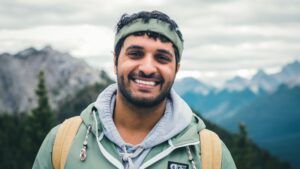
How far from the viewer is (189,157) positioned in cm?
392

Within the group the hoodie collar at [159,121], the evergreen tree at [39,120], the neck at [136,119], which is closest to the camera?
the hoodie collar at [159,121]

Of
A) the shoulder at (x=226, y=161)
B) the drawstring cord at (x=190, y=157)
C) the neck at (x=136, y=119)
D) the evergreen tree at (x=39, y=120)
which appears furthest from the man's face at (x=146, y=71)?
the evergreen tree at (x=39, y=120)

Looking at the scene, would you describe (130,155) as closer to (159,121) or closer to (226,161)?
(159,121)

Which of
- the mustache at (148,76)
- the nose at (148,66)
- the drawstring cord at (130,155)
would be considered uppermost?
the nose at (148,66)

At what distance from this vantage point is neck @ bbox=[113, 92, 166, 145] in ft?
14.0

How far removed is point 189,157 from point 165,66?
2.78 ft

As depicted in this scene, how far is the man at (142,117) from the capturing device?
3.94 m

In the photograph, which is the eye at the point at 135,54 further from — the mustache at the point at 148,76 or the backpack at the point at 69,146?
the backpack at the point at 69,146

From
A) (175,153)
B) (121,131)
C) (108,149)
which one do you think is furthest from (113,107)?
(175,153)

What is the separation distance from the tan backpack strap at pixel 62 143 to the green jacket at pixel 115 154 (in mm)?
39

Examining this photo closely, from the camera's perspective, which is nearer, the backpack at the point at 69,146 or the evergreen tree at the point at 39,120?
the backpack at the point at 69,146

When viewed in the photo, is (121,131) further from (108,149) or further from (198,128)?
(198,128)

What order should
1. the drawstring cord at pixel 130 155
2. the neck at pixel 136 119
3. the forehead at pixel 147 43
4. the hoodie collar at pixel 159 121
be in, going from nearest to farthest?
the drawstring cord at pixel 130 155 < the hoodie collar at pixel 159 121 < the forehead at pixel 147 43 < the neck at pixel 136 119

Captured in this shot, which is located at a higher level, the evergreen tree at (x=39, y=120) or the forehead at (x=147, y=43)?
the forehead at (x=147, y=43)
